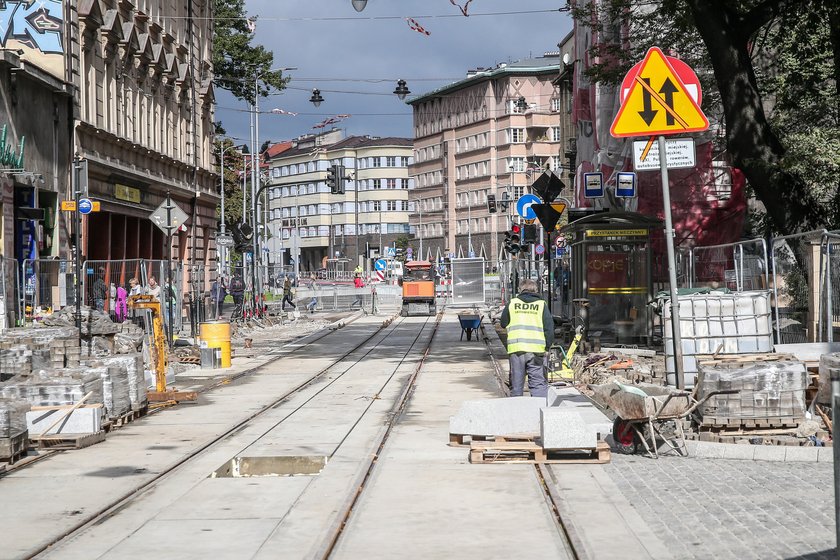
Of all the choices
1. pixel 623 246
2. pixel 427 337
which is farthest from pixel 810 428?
pixel 427 337

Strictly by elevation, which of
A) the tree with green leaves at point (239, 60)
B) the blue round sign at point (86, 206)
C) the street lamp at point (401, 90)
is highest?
the tree with green leaves at point (239, 60)

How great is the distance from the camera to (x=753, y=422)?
11.8 metres

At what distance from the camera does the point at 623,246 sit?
25469 mm

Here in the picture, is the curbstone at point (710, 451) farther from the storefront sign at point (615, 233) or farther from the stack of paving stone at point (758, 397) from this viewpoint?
the storefront sign at point (615, 233)

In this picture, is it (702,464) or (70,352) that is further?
→ (70,352)

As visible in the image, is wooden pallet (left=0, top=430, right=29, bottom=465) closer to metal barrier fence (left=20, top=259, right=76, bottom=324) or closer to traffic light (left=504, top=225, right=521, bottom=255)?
metal barrier fence (left=20, top=259, right=76, bottom=324)

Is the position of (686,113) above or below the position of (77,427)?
above

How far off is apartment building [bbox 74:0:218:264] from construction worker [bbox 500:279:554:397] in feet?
68.6

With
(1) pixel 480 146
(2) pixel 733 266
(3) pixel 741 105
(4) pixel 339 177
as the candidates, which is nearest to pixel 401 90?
(4) pixel 339 177

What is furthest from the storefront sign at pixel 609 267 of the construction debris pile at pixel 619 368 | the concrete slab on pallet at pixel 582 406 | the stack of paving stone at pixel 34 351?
the stack of paving stone at pixel 34 351

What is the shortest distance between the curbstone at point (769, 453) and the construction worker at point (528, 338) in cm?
367

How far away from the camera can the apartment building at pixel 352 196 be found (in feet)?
499

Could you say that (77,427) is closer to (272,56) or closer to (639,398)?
(639,398)

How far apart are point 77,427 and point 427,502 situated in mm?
5206
